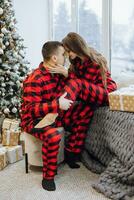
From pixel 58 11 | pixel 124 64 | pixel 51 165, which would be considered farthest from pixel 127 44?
pixel 51 165

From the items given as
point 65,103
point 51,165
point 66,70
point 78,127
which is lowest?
point 51,165

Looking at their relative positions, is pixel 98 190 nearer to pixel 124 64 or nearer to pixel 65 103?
pixel 65 103

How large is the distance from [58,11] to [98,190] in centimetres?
338

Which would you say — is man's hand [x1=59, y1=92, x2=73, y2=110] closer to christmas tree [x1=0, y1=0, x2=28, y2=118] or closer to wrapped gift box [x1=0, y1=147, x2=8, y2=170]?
wrapped gift box [x1=0, y1=147, x2=8, y2=170]

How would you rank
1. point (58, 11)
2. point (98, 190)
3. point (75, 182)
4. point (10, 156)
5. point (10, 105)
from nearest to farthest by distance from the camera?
point (98, 190)
point (75, 182)
point (10, 156)
point (10, 105)
point (58, 11)

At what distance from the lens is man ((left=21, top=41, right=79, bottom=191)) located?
249cm

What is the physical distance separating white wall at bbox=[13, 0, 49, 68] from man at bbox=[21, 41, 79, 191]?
2158 millimetres

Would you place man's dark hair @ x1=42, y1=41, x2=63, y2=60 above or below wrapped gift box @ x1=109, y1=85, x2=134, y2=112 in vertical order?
above

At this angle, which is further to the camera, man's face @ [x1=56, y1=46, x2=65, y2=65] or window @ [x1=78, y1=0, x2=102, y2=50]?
window @ [x1=78, y1=0, x2=102, y2=50]

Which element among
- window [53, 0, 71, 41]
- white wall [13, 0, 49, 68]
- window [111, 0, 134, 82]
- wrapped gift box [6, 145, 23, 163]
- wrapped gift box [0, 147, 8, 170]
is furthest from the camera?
window [53, 0, 71, 41]

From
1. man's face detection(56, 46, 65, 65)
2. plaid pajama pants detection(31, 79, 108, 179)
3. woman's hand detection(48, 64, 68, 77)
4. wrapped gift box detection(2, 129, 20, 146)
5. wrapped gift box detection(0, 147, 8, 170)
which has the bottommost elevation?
wrapped gift box detection(0, 147, 8, 170)

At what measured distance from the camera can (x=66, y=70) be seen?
8.93ft

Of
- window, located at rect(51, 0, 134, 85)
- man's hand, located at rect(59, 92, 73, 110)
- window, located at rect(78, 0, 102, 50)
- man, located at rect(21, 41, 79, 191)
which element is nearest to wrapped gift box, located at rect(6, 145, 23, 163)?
man, located at rect(21, 41, 79, 191)

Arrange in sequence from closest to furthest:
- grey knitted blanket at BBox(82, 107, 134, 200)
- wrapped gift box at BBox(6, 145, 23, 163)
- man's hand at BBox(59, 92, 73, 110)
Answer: grey knitted blanket at BBox(82, 107, 134, 200) < man's hand at BBox(59, 92, 73, 110) < wrapped gift box at BBox(6, 145, 23, 163)
